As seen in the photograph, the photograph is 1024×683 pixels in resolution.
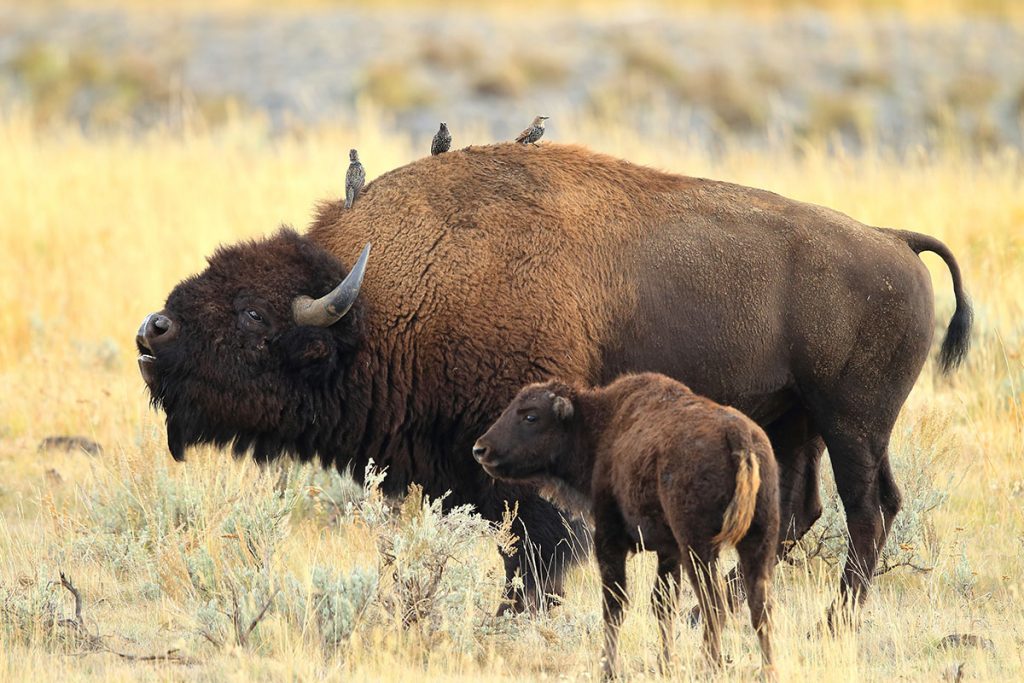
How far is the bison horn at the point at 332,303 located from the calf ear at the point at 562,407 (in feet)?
4.14

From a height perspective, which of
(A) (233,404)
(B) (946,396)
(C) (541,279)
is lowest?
(B) (946,396)

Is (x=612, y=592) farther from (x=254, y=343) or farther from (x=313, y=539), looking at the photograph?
(x=313, y=539)

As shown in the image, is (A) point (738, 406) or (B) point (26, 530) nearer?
(A) point (738, 406)

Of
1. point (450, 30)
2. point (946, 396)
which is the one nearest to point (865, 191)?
point (946, 396)

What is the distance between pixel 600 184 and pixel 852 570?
2.22 m

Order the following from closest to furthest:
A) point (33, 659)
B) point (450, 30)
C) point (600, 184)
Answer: point (33, 659) → point (600, 184) → point (450, 30)

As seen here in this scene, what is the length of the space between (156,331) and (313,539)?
192cm

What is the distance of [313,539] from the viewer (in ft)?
27.5

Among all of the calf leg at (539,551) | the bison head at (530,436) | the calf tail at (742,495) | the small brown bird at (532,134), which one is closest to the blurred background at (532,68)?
the small brown bird at (532,134)

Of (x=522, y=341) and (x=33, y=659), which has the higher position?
(x=522, y=341)

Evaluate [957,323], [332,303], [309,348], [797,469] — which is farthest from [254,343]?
[957,323]

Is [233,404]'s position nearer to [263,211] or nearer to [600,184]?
[600,184]

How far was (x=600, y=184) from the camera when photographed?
24.3 feet

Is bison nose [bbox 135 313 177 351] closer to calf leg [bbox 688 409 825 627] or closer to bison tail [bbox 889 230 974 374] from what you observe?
calf leg [bbox 688 409 825 627]
